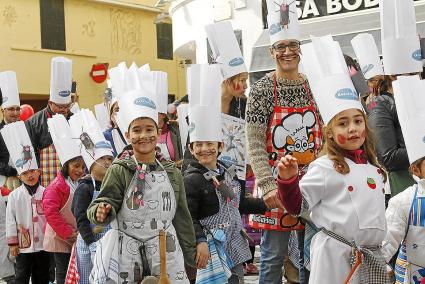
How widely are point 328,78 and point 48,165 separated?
4020mm

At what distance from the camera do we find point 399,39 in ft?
17.6

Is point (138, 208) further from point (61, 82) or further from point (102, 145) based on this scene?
point (61, 82)

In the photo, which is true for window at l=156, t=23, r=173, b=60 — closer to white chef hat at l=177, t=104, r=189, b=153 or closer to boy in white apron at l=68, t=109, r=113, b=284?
white chef hat at l=177, t=104, r=189, b=153

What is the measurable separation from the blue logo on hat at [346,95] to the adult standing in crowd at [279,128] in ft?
2.45

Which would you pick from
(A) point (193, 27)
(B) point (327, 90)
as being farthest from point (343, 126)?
(A) point (193, 27)

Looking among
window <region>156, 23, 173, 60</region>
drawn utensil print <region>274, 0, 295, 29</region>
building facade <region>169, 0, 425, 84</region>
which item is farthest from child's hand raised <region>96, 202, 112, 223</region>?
window <region>156, 23, 173, 60</region>

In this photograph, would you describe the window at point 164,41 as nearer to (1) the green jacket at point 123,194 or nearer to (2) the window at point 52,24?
(2) the window at point 52,24

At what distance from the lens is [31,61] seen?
68.1 feet

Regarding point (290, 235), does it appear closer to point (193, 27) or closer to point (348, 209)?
point (348, 209)

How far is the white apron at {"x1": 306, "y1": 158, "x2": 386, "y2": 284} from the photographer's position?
12.2ft

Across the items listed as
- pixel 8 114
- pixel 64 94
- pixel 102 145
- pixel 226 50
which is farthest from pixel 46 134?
pixel 226 50

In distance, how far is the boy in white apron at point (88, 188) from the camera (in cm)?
553

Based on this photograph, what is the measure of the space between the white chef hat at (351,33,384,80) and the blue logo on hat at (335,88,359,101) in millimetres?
2528

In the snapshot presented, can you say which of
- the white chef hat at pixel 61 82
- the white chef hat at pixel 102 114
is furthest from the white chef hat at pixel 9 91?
the white chef hat at pixel 102 114
